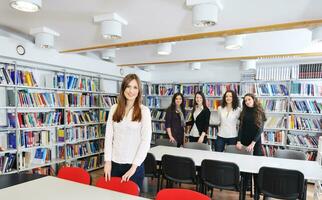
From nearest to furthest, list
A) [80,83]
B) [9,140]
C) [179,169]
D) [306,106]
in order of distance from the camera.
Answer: [179,169], [9,140], [80,83], [306,106]

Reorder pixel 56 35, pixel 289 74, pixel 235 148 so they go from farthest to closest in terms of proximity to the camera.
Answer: pixel 289 74 → pixel 235 148 → pixel 56 35

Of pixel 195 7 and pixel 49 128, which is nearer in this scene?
pixel 195 7

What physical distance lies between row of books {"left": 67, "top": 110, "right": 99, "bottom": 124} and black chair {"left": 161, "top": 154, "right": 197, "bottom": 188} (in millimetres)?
2180

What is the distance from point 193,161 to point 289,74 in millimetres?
3193

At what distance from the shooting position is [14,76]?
10.3ft

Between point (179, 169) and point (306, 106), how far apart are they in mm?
3223

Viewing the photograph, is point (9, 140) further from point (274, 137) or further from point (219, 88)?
point (274, 137)

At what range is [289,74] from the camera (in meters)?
4.43

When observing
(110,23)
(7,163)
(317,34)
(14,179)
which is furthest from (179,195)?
(7,163)

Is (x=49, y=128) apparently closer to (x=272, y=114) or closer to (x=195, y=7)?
(x=195, y=7)

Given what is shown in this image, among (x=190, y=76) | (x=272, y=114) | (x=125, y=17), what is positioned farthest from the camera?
(x=190, y=76)

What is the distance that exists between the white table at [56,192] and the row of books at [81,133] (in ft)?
7.83

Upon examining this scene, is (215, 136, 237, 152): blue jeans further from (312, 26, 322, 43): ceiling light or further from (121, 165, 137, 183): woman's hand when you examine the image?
(121, 165, 137, 183): woman's hand

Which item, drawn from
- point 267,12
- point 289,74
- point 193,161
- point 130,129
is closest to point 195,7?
point 267,12
